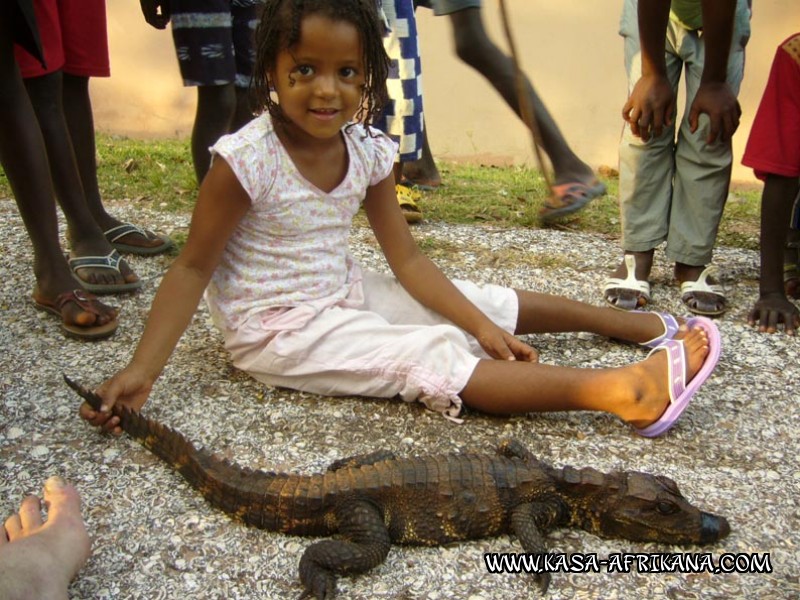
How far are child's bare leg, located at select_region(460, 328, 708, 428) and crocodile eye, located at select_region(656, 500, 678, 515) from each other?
469 millimetres

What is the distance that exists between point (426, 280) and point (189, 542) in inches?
49.1

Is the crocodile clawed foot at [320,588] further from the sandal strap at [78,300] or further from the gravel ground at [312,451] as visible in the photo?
the sandal strap at [78,300]

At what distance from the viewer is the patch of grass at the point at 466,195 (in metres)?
4.84

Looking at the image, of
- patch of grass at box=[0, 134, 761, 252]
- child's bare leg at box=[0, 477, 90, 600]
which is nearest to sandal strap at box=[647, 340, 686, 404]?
child's bare leg at box=[0, 477, 90, 600]

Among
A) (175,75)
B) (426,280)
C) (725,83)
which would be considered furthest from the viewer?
(175,75)

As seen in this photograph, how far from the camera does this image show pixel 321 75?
238 cm

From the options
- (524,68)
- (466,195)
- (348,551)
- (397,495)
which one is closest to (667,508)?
(397,495)

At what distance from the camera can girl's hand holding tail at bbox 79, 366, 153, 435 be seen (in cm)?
233

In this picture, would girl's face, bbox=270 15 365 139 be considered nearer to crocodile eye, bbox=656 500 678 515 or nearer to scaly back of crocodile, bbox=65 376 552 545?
scaly back of crocodile, bbox=65 376 552 545

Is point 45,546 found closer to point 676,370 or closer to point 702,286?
point 676,370

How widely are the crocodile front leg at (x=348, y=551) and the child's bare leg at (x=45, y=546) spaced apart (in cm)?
53

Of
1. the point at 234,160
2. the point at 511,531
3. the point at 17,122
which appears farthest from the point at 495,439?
the point at 17,122

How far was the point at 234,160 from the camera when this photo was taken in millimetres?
2447

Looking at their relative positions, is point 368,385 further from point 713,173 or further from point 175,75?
point 175,75
